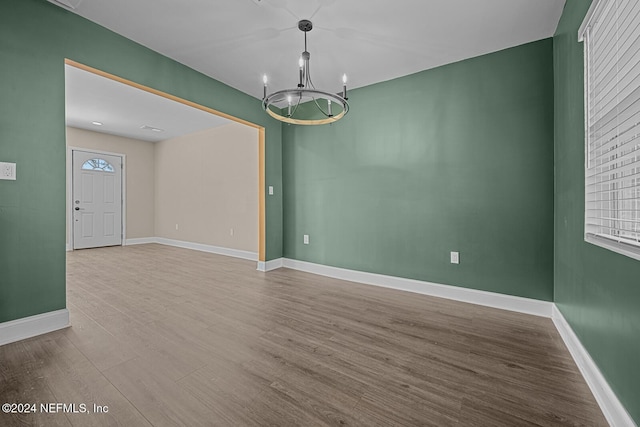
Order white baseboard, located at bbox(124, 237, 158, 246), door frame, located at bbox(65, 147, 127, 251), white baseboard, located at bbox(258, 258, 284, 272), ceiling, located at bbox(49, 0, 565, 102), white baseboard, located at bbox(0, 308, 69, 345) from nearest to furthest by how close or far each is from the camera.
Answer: white baseboard, located at bbox(0, 308, 69, 345) → ceiling, located at bbox(49, 0, 565, 102) → white baseboard, located at bbox(258, 258, 284, 272) → door frame, located at bbox(65, 147, 127, 251) → white baseboard, located at bbox(124, 237, 158, 246)

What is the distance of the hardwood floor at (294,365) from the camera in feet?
4.43

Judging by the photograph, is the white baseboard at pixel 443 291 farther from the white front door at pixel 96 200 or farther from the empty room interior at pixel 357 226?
the white front door at pixel 96 200

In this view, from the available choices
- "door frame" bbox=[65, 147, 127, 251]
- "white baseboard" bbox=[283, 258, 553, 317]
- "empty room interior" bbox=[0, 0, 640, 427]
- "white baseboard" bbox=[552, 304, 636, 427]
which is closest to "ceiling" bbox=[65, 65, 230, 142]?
"empty room interior" bbox=[0, 0, 640, 427]

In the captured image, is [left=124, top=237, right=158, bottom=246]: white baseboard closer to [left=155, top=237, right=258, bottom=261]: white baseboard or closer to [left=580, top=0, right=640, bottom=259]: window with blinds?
[left=155, top=237, right=258, bottom=261]: white baseboard

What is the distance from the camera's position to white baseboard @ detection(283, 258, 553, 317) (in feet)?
8.77

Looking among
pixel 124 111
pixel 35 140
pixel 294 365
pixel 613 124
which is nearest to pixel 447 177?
pixel 613 124

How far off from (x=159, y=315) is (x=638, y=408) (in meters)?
3.09

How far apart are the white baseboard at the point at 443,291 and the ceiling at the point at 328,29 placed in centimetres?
255

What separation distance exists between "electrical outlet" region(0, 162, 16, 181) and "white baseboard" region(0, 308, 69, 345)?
3.52 feet

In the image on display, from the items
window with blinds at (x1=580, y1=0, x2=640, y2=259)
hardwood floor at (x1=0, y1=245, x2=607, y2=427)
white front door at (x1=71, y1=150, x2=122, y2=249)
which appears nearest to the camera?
window with blinds at (x1=580, y1=0, x2=640, y2=259)

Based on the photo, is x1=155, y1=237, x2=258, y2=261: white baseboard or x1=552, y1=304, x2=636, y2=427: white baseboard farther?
x1=155, y1=237, x2=258, y2=261: white baseboard

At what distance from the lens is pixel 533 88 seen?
2668 millimetres

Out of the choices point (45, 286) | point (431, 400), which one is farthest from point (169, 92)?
point (431, 400)

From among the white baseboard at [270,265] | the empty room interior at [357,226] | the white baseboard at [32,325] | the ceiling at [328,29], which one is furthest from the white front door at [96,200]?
the white baseboard at [32,325]
